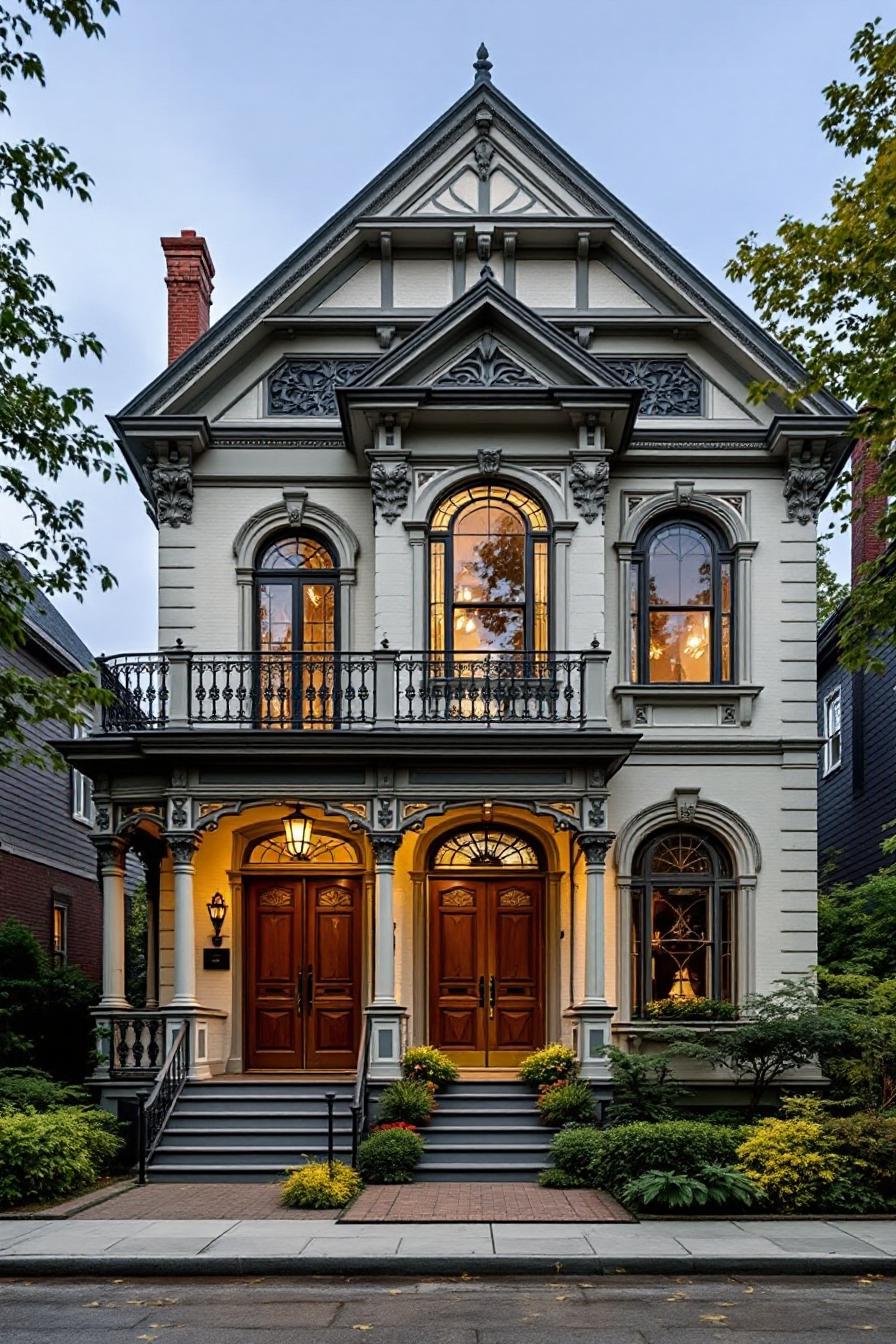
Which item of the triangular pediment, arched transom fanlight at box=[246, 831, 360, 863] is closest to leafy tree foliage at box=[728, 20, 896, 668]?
the triangular pediment

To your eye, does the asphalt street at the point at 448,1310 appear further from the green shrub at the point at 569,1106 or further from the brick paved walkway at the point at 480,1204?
the green shrub at the point at 569,1106

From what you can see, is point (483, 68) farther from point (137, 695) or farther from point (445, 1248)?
point (445, 1248)

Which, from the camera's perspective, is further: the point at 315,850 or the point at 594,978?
the point at 315,850

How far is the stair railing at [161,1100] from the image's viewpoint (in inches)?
580

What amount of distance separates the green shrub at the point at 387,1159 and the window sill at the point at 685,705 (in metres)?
6.54

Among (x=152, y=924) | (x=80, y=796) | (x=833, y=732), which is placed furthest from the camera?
(x=80, y=796)

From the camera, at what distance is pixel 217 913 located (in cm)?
1845

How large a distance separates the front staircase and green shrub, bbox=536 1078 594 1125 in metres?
0.20

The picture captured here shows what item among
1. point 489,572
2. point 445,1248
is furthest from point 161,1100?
point 489,572

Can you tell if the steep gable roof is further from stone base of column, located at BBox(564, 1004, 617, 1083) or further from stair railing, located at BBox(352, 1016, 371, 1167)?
stair railing, located at BBox(352, 1016, 371, 1167)

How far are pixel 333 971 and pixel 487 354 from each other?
8859mm

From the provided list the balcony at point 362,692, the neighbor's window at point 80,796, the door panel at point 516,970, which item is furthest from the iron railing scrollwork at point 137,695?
the neighbor's window at point 80,796

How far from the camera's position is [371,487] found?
1867cm

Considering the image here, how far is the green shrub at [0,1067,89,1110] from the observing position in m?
15.1
